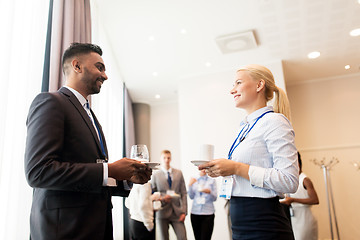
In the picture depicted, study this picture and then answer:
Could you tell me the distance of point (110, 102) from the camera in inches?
201

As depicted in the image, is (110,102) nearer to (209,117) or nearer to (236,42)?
(209,117)

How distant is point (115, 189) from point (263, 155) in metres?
0.84

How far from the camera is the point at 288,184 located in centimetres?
133

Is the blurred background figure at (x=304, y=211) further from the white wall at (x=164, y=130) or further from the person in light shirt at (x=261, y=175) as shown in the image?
the white wall at (x=164, y=130)

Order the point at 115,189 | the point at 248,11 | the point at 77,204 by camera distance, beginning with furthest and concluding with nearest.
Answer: the point at 248,11
the point at 115,189
the point at 77,204

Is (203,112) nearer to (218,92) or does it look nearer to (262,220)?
(218,92)

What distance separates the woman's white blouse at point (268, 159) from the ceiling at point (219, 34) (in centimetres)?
301

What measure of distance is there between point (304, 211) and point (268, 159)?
99.7 inches

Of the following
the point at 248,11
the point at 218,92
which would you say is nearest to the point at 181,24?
the point at 248,11

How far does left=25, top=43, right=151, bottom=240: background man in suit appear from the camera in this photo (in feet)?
3.98

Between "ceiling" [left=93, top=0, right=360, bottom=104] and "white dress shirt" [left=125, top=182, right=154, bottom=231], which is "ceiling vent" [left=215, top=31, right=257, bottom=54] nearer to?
"ceiling" [left=93, top=0, right=360, bottom=104]

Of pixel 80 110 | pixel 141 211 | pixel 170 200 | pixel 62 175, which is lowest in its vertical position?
pixel 141 211

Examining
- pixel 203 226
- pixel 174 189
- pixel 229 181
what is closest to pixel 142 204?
pixel 174 189

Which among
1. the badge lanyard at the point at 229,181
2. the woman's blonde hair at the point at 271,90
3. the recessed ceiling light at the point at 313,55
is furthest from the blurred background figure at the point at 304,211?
the recessed ceiling light at the point at 313,55
